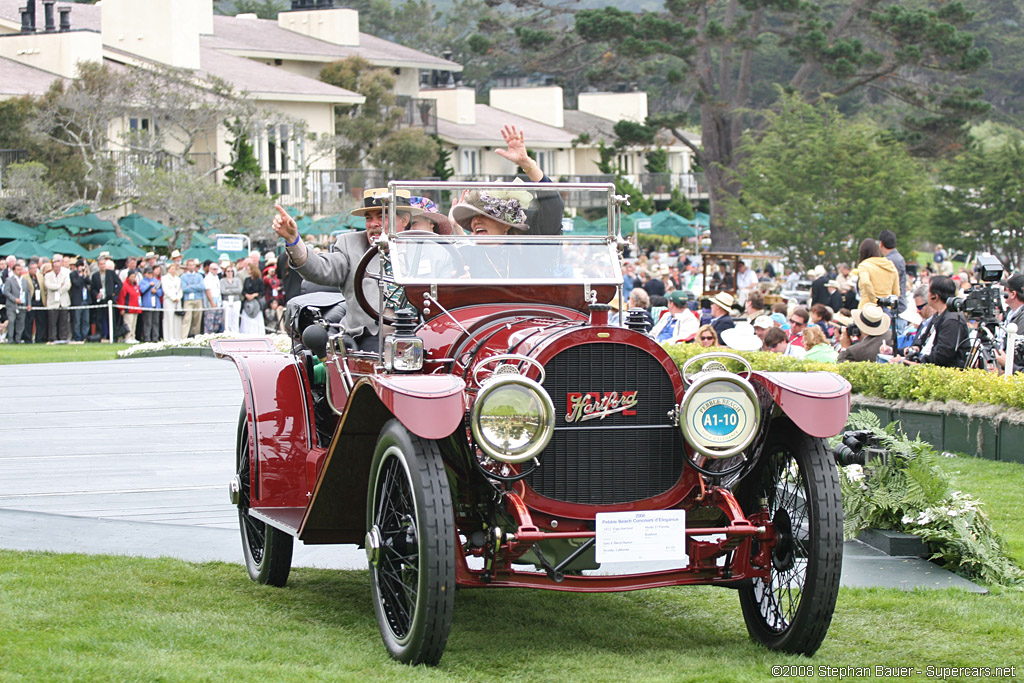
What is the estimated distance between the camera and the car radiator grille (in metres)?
5.30

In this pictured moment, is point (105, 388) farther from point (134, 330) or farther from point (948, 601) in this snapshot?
point (948, 601)

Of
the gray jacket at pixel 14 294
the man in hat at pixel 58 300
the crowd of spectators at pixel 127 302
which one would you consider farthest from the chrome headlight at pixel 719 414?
the man in hat at pixel 58 300

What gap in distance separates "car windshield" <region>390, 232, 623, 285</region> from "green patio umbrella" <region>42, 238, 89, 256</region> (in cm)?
2442

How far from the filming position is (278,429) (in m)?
6.84

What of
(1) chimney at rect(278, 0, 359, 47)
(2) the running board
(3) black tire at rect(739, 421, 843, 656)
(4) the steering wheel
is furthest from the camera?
(1) chimney at rect(278, 0, 359, 47)

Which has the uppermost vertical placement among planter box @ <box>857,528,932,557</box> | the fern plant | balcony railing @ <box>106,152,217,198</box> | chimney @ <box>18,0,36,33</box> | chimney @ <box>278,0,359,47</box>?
chimney @ <box>278,0,359,47</box>

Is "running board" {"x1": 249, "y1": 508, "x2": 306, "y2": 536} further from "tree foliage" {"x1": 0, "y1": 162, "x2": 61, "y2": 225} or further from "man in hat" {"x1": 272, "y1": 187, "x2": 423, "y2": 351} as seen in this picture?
"tree foliage" {"x1": 0, "y1": 162, "x2": 61, "y2": 225}

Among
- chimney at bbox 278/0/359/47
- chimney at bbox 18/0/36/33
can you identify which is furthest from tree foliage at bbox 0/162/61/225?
chimney at bbox 278/0/359/47

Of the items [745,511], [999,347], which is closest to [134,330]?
[999,347]

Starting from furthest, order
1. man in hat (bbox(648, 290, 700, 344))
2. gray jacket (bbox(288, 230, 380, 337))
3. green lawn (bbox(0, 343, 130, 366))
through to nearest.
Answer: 1. green lawn (bbox(0, 343, 130, 366))
2. man in hat (bbox(648, 290, 700, 344))
3. gray jacket (bbox(288, 230, 380, 337))

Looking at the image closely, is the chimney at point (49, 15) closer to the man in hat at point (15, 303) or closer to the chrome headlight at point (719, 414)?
the man in hat at point (15, 303)

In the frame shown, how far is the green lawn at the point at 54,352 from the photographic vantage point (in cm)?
2100

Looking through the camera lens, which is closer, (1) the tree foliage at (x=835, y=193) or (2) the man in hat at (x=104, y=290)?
(2) the man in hat at (x=104, y=290)

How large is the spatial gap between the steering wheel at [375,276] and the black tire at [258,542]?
99 centimetres
